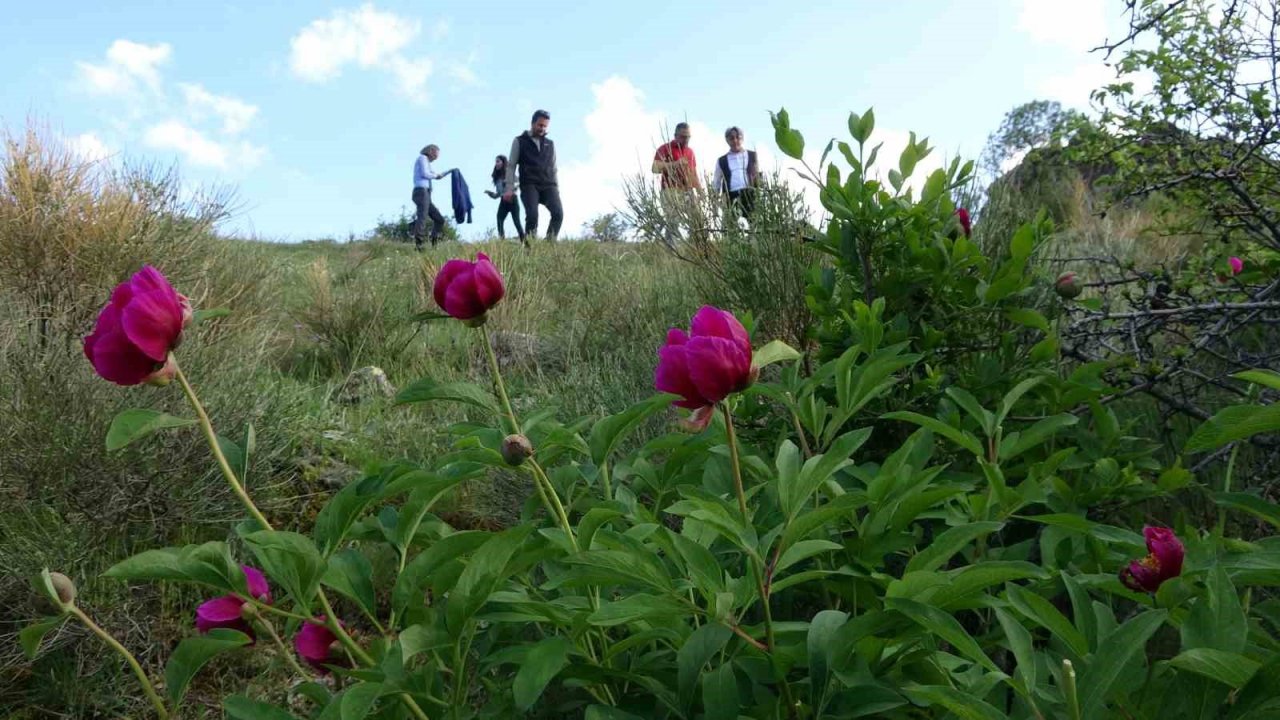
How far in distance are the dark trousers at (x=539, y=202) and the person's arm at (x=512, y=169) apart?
0.36 metres

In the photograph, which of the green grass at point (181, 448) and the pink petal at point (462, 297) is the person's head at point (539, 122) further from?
the pink petal at point (462, 297)

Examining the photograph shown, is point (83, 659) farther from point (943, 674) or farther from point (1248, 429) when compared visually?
point (1248, 429)

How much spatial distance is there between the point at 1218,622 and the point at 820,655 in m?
0.40

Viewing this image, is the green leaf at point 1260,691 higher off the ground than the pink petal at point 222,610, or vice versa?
the pink petal at point 222,610

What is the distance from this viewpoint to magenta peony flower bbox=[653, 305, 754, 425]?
1020mm

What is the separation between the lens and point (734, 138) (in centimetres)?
927

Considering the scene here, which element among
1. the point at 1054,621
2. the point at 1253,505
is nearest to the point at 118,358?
the point at 1054,621

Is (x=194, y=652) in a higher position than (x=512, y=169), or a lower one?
lower

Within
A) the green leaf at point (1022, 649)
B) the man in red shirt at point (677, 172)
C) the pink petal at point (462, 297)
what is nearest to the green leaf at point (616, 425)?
the pink petal at point (462, 297)

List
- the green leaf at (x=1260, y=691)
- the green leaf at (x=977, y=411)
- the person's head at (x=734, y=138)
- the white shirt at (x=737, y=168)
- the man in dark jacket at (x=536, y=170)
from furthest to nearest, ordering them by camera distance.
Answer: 1. the man in dark jacket at (x=536, y=170)
2. the person's head at (x=734, y=138)
3. the white shirt at (x=737, y=168)
4. the green leaf at (x=977, y=411)
5. the green leaf at (x=1260, y=691)

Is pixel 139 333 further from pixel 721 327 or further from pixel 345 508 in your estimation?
pixel 721 327

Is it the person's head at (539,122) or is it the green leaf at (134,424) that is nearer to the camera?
the green leaf at (134,424)

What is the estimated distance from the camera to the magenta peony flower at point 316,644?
1.21m

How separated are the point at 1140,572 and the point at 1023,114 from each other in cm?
3090
